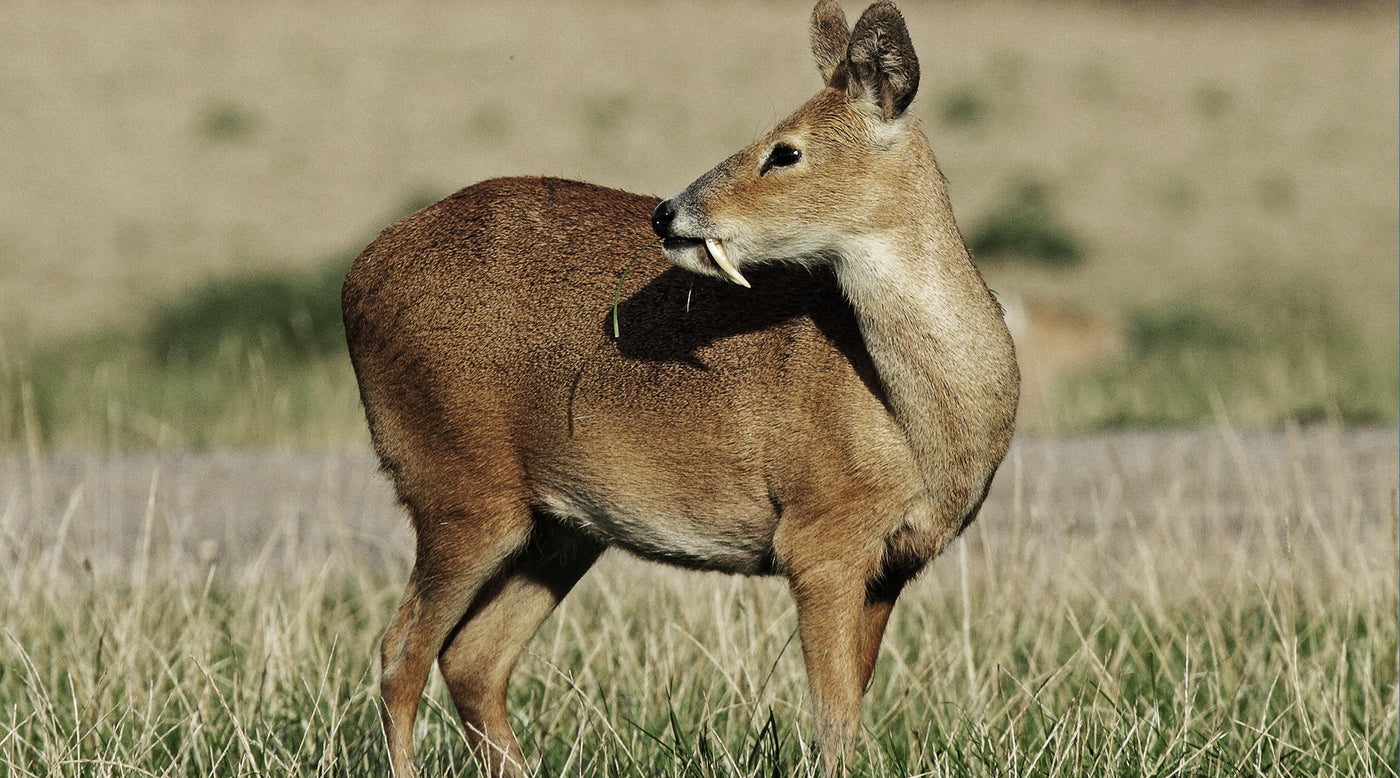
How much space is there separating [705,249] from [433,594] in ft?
4.34

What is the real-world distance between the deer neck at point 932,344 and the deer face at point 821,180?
0.07m

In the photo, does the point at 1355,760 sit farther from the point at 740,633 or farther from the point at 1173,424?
the point at 1173,424

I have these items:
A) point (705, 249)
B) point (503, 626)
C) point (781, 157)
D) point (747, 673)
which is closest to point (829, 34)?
point (781, 157)

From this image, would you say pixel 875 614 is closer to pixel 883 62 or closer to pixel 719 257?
pixel 719 257

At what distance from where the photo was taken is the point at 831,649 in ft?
12.8

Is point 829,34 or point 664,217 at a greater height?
point 829,34

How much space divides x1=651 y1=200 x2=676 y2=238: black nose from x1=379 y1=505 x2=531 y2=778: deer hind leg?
1.01 m

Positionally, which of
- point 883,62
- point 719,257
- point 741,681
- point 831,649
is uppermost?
point 883,62

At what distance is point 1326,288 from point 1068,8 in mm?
26718

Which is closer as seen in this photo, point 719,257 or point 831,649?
point 719,257

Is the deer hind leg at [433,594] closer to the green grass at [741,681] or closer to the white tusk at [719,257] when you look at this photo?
the green grass at [741,681]

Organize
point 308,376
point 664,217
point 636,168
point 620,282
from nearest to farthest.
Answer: point 664,217 < point 620,282 < point 308,376 < point 636,168

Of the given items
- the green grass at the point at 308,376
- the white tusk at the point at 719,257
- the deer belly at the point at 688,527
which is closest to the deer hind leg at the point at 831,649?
the deer belly at the point at 688,527

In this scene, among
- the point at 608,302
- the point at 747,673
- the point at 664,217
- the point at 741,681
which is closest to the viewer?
the point at 664,217
